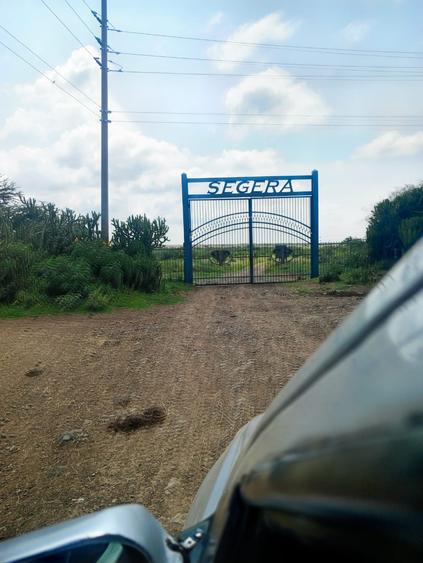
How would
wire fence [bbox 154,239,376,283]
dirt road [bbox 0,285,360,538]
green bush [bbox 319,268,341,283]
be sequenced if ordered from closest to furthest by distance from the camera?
dirt road [bbox 0,285,360,538] → green bush [bbox 319,268,341,283] → wire fence [bbox 154,239,376,283]

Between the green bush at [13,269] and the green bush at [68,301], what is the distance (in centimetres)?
95

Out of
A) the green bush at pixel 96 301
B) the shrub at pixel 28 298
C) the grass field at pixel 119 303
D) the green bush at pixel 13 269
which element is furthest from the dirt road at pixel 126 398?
the green bush at pixel 13 269

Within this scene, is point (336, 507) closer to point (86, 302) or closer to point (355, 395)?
point (355, 395)

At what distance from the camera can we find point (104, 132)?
1953 centimetres

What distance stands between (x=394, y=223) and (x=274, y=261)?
4.84 metres

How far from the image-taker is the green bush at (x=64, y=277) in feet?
35.6

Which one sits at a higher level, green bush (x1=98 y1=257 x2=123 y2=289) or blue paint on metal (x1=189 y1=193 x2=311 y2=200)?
blue paint on metal (x1=189 y1=193 x2=311 y2=200)

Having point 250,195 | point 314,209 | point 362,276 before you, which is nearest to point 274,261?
point 314,209

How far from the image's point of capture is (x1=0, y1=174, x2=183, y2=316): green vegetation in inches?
414

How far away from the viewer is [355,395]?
64 centimetres

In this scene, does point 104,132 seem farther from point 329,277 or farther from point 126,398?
point 126,398

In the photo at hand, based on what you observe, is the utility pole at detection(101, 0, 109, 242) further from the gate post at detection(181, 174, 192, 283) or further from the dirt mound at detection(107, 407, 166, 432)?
the dirt mound at detection(107, 407, 166, 432)

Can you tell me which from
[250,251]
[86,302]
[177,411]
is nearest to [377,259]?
[250,251]

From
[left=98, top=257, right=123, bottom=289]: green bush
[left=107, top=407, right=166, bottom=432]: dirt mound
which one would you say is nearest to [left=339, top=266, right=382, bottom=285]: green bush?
[left=98, top=257, right=123, bottom=289]: green bush
